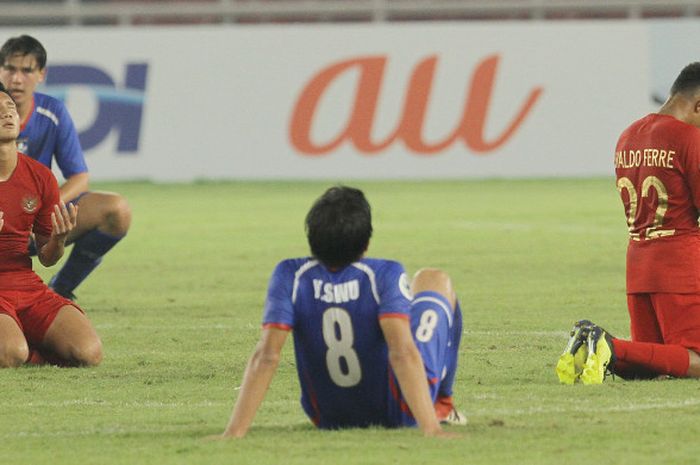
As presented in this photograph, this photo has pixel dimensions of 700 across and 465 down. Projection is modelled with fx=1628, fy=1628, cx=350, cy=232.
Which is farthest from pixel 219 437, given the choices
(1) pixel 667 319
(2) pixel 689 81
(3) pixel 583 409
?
(2) pixel 689 81

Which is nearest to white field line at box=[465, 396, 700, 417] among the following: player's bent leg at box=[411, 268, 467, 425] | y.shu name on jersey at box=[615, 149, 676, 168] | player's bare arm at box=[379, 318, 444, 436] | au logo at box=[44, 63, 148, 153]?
player's bent leg at box=[411, 268, 467, 425]

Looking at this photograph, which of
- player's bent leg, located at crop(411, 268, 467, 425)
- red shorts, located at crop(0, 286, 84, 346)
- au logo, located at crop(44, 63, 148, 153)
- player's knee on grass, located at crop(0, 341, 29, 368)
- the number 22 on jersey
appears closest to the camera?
player's bent leg, located at crop(411, 268, 467, 425)

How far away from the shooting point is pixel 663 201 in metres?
7.66

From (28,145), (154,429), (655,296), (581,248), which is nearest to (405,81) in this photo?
(581,248)

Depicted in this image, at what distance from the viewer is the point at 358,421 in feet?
19.4

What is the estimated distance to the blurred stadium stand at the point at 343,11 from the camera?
83.3ft

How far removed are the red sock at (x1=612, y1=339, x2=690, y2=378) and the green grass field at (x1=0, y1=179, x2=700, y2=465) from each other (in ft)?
0.26

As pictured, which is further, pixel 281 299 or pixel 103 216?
pixel 103 216

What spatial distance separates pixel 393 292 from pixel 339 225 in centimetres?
31

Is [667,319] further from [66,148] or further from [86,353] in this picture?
[66,148]

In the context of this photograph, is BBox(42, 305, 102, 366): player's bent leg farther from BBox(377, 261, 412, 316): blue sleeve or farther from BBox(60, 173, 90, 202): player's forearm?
BBox(377, 261, 412, 316): blue sleeve

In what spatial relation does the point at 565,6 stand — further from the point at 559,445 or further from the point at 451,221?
the point at 559,445

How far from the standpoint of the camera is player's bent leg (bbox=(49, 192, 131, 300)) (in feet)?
33.9

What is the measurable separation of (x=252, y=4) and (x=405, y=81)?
386cm
